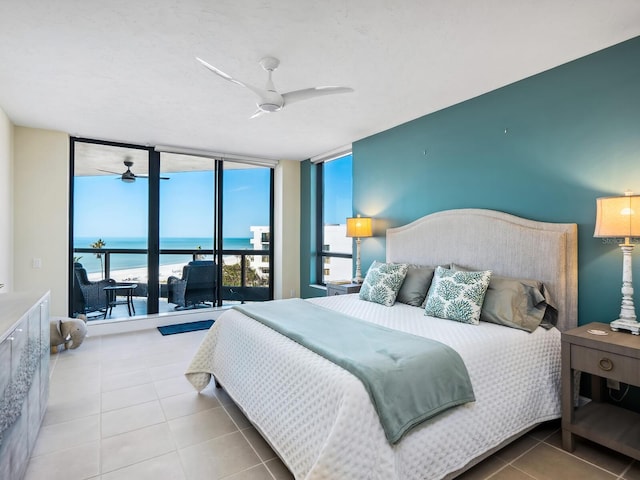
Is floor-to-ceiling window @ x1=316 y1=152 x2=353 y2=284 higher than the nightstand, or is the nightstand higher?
floor-to-ceiling window @ x1=316 y1=152 x2=353 y2=284

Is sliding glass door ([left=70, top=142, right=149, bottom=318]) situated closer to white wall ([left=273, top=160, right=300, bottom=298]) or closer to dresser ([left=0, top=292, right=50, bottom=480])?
white wall ([left=273, top=160, right=300, bottom=298])

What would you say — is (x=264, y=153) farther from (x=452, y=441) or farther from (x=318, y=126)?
(x=452, y=441)

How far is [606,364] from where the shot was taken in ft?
6.33

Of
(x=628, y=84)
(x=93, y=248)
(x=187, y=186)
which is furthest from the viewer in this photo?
(x=187, y=186)

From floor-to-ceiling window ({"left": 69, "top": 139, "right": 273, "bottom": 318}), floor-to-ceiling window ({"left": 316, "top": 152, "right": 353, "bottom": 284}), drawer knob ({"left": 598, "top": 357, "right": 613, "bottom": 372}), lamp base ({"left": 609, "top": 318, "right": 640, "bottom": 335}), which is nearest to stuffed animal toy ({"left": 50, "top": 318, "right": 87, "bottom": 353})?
floor-to-ceiling window ({"left": 69, "top": 139, "right": 273, "bottom": 318})

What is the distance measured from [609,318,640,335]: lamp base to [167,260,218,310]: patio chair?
193 inches

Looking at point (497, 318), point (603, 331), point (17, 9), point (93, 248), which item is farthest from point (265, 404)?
point (93, 248)

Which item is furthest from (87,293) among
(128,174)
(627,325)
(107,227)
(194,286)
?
(627,325)

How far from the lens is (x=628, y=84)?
7.60 feet

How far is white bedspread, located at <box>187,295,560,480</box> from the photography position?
1.44 metres

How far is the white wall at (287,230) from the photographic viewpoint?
5.88 meters

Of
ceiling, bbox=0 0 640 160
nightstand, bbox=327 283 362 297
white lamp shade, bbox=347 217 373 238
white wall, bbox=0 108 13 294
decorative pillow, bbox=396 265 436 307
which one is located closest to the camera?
ceiling, bbox=0 0 640 160

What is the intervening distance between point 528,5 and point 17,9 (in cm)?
291

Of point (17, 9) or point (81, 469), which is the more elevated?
point (17, 9)
